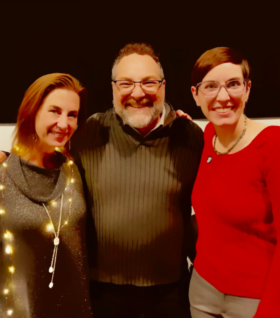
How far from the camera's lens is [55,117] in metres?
1.30

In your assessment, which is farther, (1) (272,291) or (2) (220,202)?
(2) (220,202)

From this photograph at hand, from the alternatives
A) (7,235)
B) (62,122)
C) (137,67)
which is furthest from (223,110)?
(7,235)

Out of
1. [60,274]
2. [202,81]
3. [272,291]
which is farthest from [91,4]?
[272,291]

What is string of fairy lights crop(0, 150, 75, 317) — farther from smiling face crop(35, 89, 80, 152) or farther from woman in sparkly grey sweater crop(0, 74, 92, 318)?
smiling face crop(35, 89, 80, 152)

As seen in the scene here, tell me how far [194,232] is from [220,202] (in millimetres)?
514

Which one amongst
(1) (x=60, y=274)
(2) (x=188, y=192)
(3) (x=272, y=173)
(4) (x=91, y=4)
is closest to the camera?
(3) (x=272, y=173)

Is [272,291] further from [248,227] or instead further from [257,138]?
[257,138]

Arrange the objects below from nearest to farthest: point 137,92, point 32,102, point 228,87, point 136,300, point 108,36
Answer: point 228,87
point 32,102
point 137,92
point 136,300
point 108,36

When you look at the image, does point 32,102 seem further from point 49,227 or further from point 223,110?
point 223,110

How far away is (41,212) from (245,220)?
0.88 meters

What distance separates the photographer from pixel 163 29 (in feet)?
6.39

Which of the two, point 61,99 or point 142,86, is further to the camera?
point 142,86

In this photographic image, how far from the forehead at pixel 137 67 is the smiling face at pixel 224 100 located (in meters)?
0.34

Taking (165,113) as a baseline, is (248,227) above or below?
below
